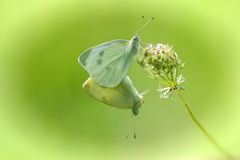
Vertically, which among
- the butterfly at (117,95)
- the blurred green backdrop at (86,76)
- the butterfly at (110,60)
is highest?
the blurred green backdrop at (86,76)

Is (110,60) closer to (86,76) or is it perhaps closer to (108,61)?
(108,61)

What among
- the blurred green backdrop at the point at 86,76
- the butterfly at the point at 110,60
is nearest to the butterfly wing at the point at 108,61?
the butterfly at the point at 110,60

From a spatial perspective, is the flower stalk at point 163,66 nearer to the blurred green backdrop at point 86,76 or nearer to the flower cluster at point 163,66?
the flower cluster at point 163,66

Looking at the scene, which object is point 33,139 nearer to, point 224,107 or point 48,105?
point 48,105

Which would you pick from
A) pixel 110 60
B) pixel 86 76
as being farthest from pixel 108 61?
pixel 86 76

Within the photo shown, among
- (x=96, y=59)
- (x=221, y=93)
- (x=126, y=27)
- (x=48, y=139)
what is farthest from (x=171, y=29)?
(x=96, y=59)

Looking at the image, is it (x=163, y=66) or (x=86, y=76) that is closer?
(x=163, y=66)
